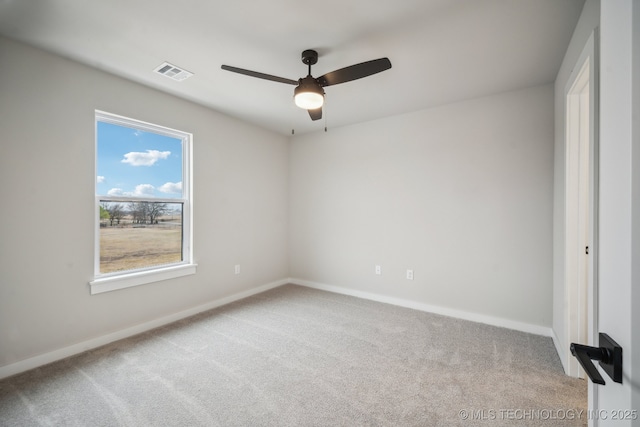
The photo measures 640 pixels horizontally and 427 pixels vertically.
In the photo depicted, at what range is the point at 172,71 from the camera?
8.71 feet

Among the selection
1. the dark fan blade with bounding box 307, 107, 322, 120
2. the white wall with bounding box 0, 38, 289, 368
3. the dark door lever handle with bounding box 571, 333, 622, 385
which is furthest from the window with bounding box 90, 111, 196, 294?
the dark door lever handle with bounding box 571, 333, 622, 385

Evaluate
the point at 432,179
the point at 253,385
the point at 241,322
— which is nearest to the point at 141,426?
the point at 253,385

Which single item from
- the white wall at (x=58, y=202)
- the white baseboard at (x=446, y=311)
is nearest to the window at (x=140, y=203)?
the white wall at (x=58, y=202)

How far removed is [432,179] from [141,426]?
3.61 meters

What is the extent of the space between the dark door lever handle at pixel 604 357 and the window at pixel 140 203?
3372 mm

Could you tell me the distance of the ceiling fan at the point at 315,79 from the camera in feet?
6.53

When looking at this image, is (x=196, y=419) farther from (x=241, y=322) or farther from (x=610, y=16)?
(x=610, y=16)

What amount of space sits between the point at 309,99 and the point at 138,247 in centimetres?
247

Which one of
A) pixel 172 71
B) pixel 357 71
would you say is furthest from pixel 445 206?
pixel 172 71

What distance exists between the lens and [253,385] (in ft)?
6.81

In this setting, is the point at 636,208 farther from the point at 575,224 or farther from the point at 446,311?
the point at 446,311

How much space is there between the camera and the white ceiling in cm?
184

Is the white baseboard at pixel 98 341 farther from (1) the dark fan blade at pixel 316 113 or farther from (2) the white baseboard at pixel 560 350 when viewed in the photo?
(2) the white baseboard at pixel 560 350

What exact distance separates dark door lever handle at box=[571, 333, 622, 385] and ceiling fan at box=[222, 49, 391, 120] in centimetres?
184
